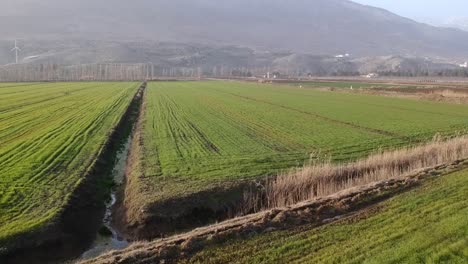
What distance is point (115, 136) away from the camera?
113ft

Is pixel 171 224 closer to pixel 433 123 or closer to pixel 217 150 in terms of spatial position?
pixel 217 150

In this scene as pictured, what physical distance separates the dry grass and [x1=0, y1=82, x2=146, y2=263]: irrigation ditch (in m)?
5.49

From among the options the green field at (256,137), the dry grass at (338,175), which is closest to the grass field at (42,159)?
the green field at (256,137)

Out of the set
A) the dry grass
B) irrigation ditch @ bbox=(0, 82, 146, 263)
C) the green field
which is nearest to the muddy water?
irrigation ditch @ bbox=(0, 82, 146, 263)

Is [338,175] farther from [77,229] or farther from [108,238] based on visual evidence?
[77,229]

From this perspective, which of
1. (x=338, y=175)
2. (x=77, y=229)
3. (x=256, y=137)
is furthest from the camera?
(x=256, y=137)

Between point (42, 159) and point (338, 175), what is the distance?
14.2 m

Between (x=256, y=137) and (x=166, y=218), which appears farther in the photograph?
(x=256, y=137)

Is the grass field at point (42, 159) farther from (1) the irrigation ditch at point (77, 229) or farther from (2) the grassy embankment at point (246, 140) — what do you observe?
(2) the grassy embankment at point (246, 140)

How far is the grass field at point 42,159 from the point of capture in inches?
643

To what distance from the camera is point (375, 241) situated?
12.5 metres

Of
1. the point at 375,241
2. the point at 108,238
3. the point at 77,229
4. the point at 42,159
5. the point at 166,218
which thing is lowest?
the point at 108,238

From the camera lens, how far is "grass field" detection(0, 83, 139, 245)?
1633cm

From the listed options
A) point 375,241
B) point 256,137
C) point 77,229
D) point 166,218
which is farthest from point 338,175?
point 256,137
